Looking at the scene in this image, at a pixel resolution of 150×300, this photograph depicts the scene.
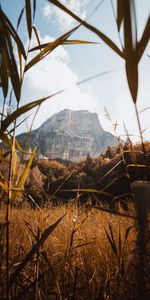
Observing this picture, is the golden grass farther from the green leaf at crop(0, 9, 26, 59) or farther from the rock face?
the rock face

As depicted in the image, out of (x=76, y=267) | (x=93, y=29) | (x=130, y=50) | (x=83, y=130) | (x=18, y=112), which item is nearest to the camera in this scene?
(x=130, y=50)

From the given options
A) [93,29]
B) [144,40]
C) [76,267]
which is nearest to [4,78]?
[93,29]

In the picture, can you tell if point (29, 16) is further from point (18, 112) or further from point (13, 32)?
point (18, 112)

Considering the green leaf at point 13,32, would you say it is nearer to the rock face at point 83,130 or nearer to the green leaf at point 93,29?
the green leaf at point 93,29

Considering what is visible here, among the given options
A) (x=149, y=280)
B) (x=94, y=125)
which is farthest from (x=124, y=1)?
(x=94, y=125)

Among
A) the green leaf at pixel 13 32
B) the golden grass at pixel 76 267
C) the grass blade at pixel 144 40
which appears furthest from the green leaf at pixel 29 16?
the golden grass at pixel 76 267

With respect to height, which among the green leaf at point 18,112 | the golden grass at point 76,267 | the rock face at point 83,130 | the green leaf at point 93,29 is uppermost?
the rock face at point 83,130

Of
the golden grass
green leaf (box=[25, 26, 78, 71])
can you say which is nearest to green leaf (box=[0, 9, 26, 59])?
green leaf (box=[25, 26, 78, 71])

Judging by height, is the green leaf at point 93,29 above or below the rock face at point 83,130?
below

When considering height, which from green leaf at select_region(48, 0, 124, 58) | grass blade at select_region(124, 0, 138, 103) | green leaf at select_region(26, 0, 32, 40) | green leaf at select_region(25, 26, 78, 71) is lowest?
grass blade at select_region(124, 0, 138, 103)

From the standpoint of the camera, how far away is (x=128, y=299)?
1.09m

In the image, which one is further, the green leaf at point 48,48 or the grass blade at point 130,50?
the green leaf at point 48,48

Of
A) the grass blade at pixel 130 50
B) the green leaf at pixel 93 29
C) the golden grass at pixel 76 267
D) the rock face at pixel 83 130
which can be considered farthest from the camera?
the rock face at pixel 83 130

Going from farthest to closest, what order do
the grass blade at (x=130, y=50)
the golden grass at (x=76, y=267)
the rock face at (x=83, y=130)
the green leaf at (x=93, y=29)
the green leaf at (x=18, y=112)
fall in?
the rock face at (x=83, y=130) < the golden grass at (x=76, y=267) < the green leaf at (x=18, y=112) < the green leaf at (x=93, y=29) < the grass blade at (x=130, y=50)
